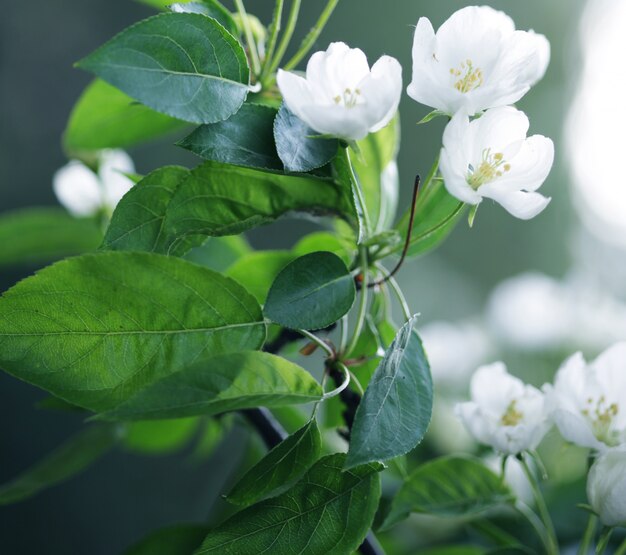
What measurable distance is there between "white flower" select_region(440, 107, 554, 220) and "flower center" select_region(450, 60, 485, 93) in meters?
0.02

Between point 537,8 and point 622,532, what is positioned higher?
point 537,8

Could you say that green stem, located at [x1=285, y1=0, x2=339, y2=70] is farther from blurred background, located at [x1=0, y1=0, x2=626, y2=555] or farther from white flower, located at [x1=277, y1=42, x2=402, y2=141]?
blurred background, located at [x1=0, y1=0, x2=626, y2=555]

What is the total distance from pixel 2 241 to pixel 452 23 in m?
0.49

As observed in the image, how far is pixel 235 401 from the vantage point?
30cm

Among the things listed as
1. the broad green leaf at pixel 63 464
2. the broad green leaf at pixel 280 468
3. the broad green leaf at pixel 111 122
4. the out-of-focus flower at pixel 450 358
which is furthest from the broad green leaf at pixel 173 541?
the out-of-focus flower at pixel 450 358

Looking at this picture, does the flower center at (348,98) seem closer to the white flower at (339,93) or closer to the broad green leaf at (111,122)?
the white flower at (339,93)

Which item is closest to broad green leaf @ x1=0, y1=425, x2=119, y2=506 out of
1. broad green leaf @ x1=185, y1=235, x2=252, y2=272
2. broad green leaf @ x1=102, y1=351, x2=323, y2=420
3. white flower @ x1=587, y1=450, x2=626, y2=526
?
broad green leaf @ x1=185, y1=235, x2=252, y2=272

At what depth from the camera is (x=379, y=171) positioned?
0.46 metres

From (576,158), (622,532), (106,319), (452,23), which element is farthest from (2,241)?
(576,158)

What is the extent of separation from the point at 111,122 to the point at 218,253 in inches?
5.2

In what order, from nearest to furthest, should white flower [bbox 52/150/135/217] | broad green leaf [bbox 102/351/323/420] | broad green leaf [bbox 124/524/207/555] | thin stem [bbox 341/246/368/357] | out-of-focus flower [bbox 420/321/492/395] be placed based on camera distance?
broad green leaf [bbox 102/351/323/420]
thin stem [bbox 341/246/368/357]
broad green leaf [bbox 124/524/207/555]
white flower [bbox 52/150/135/217]
out-of-focus flower [bbox 420/321/492/395]

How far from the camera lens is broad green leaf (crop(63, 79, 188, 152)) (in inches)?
19.9

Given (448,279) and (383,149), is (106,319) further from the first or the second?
(448,279)

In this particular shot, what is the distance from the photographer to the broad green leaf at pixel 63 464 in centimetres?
51
